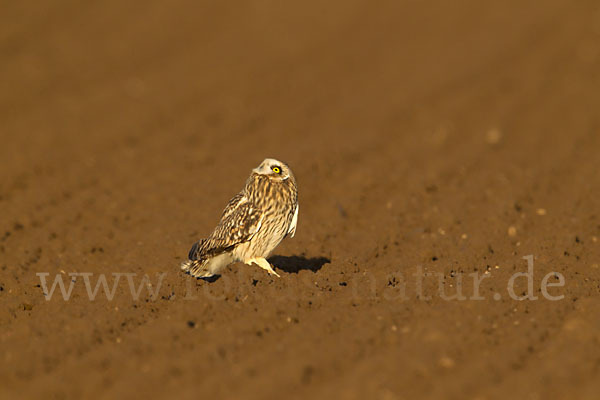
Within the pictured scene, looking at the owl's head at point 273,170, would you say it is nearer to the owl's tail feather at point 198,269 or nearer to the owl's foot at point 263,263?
the owl's foot at point 263,263

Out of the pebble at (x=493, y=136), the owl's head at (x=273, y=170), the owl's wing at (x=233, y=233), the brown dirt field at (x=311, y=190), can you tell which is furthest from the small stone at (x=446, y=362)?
the pebble at (x=493, y=136)

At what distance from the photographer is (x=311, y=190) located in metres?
11.2

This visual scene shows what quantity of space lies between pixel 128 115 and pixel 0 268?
7.28 m

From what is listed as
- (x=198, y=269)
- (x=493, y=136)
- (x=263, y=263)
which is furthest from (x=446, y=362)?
(x=493, y=136)

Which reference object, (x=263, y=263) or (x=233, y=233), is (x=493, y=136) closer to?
(x=263, y=263)

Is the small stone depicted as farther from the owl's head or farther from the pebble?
the pebble

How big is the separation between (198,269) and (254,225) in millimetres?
683

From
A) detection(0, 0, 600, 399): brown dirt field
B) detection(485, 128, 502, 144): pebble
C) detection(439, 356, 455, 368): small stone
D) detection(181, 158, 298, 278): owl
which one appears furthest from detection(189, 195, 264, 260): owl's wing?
detection(485, 128, 502, 144): pebble

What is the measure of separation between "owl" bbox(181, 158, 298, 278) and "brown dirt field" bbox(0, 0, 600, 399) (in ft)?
0.70

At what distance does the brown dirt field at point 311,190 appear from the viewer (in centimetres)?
569

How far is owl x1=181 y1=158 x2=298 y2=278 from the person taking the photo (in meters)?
7.50

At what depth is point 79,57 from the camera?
1916 cm

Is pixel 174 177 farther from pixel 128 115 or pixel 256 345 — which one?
pixel 256 345

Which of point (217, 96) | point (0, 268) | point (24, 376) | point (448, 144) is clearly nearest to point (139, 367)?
point (24, 376)
